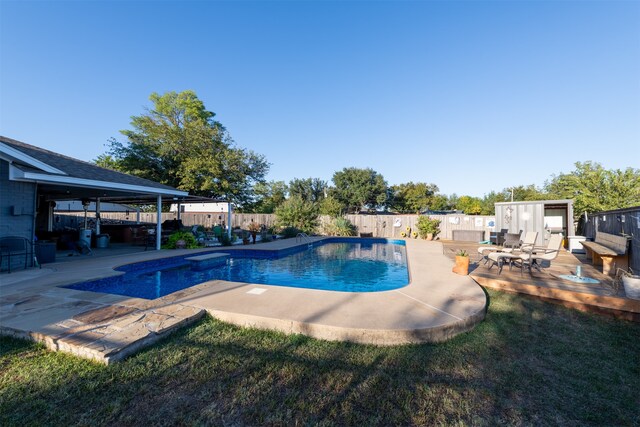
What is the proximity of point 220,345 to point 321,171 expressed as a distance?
116 feet

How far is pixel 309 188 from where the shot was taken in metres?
37.5

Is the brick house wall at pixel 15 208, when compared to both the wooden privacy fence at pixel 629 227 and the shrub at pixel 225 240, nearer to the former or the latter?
the shrub at pixel 225 240

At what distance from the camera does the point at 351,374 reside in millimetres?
2553

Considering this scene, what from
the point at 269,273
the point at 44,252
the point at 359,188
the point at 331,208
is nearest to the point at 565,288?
the point at 269,273

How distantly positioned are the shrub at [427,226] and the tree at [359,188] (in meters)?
17.4

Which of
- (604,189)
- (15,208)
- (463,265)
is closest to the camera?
(463,265)

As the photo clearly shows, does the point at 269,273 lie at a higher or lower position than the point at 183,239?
lower

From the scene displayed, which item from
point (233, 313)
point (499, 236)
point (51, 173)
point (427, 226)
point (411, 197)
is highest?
point (411, 197)

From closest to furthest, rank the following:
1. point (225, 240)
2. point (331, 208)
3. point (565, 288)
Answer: point (565, 288), point (225, 240), point (331, 208)

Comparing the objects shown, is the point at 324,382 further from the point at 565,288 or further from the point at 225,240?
the point at 225,240

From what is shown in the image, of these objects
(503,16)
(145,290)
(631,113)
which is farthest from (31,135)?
(631,113)

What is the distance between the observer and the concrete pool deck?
3080mm

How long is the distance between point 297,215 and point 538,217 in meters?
13.0

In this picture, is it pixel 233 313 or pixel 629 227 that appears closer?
pixel 233 313
